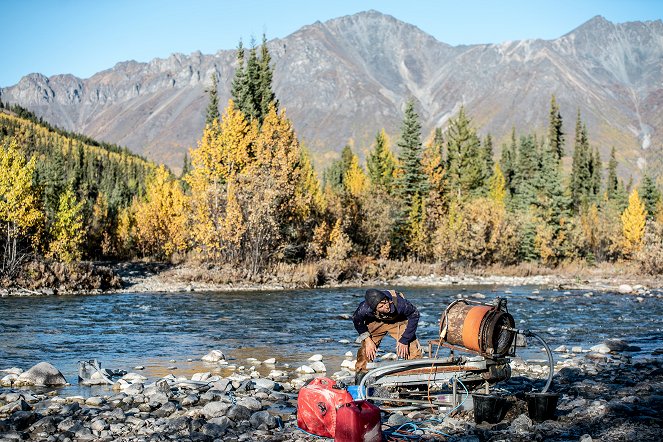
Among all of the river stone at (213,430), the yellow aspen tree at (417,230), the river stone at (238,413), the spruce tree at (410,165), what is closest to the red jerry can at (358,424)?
the river stone at (213,430)

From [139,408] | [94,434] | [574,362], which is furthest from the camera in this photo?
[574,362]

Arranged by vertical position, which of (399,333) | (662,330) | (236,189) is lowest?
(662,330)

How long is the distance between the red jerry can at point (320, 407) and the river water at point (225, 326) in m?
4.81

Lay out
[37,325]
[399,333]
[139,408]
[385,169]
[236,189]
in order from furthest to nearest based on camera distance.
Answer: [385,169] < [236,189] < [37,325] < [399,333] < [139,408]

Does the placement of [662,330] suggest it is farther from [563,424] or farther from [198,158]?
[198,158]

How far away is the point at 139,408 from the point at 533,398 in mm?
5533

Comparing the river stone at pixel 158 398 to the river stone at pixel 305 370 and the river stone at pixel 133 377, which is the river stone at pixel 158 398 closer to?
the river stone at pixel 133 377

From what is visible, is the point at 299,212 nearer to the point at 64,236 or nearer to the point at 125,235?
the point at 64,236

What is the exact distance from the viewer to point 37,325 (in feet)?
62.3

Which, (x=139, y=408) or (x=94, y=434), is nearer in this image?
(x=94, y=434)

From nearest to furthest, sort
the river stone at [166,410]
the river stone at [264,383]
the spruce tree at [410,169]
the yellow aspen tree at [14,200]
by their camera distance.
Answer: the river stone at [166,410]
the river stone at [264,383]
the yellow aspen tree at [14,200]
the spruce tree at [410,169]

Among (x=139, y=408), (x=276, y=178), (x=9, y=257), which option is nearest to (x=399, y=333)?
(x=139, y=408)

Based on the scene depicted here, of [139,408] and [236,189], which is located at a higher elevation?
[236,189]

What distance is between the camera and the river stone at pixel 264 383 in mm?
Result: 11172
